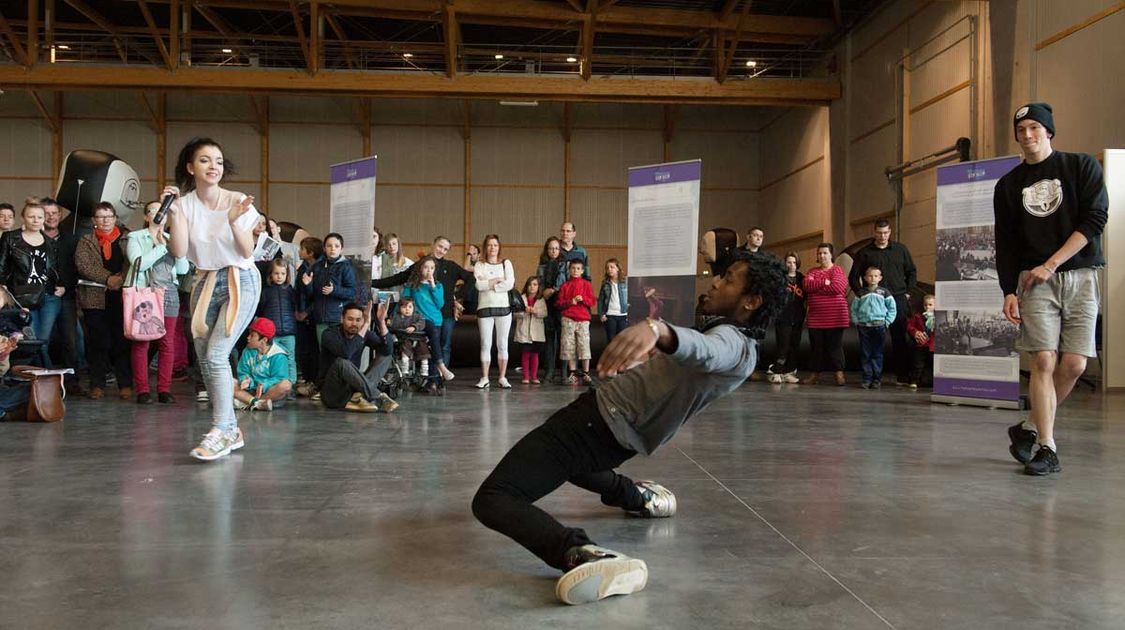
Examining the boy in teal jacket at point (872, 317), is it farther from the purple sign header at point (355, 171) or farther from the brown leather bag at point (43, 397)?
the brown leather bag at point (43, 397)

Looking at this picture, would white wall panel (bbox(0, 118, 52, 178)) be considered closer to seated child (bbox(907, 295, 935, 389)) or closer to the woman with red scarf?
the woman with red scarf

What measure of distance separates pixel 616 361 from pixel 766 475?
2.25m

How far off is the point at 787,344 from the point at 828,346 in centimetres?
48

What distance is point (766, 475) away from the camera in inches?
150

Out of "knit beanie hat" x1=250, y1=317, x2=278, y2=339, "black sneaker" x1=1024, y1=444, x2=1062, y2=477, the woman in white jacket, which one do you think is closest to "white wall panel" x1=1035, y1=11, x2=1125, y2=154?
the woman in white jacket

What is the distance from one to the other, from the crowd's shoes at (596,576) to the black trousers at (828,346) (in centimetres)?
814

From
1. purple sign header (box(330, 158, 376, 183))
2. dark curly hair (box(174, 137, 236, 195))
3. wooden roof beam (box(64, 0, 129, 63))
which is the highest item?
wooden roof beam (box(64, 0, 129, 63))

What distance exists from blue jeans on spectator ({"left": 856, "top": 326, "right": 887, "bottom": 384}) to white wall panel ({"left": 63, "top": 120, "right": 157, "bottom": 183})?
17809 mm

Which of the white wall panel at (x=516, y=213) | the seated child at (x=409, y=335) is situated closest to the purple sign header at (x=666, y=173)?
the seated child at (x=409, y=335)

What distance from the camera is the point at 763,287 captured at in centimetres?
229

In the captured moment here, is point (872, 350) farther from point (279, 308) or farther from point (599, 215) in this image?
point (599, 215)

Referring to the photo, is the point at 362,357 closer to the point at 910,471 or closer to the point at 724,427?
the point at 724,427

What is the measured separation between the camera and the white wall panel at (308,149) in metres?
21.5

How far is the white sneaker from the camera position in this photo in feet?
13.4
